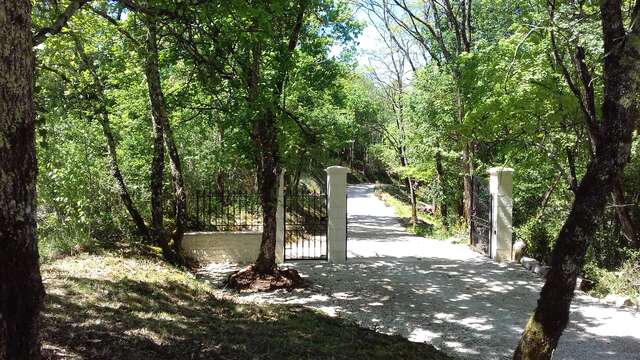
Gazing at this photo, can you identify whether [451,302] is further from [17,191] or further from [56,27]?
[17,191]

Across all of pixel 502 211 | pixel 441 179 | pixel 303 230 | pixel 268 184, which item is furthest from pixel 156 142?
pixel 441 179

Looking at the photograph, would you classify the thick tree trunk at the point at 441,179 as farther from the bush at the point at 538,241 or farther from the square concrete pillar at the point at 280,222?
the square concrete pillar at the point at 280,222

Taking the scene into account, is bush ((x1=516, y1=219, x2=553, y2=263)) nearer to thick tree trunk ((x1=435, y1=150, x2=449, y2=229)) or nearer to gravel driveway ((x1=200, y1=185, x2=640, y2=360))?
gravel driveway ((x1=200, y1=185, x2=640, y2=360))

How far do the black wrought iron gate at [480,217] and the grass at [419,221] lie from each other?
5.01 ft

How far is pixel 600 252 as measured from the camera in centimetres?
1082

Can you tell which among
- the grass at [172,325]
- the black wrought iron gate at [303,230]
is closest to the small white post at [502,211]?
the black wrought iron gate at [303,230]

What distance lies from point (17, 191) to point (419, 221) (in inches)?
951

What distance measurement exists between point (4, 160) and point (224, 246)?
384 inches

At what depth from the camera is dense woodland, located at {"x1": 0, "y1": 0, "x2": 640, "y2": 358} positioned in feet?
15.0

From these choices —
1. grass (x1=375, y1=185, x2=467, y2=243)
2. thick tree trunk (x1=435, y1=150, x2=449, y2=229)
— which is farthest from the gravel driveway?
thick tree trunk (x1=435, y1=150, x2=449, y2=229)

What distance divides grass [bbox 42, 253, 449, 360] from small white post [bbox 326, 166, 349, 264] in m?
4.49

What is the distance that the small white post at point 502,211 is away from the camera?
12.4 metres

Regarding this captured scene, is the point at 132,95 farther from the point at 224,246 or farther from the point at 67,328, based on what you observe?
the point at 67,328

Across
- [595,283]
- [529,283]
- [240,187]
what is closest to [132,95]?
[240,187]
